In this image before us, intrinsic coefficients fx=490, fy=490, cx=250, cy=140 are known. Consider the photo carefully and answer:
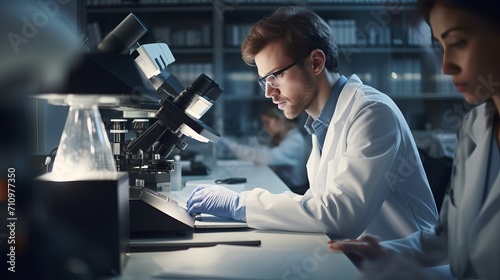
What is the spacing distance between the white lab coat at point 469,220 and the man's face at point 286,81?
22.3 inches

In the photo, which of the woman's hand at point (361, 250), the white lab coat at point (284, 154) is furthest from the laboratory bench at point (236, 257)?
the white lab coat at point (284, 154)

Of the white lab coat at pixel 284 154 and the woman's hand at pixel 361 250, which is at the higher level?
the white lab coat at pixel 284 154

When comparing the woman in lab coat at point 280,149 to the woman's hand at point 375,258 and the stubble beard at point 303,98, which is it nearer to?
the stubble beard at point 303,98

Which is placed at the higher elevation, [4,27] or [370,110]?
[4,27]

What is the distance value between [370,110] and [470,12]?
442 mm

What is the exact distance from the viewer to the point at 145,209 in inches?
42.9

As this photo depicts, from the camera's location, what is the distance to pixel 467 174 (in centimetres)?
100

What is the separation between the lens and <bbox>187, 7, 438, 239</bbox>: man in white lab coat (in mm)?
1170

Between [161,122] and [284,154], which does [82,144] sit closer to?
[161,122]

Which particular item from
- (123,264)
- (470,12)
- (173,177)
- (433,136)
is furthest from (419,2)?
(433,136)

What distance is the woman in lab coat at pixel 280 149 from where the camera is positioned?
141 inches

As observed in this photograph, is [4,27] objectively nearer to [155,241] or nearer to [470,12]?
[155,241]

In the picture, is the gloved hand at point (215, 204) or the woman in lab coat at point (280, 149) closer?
the gloved hand at point (215, 204)

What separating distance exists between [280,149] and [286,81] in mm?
2406
